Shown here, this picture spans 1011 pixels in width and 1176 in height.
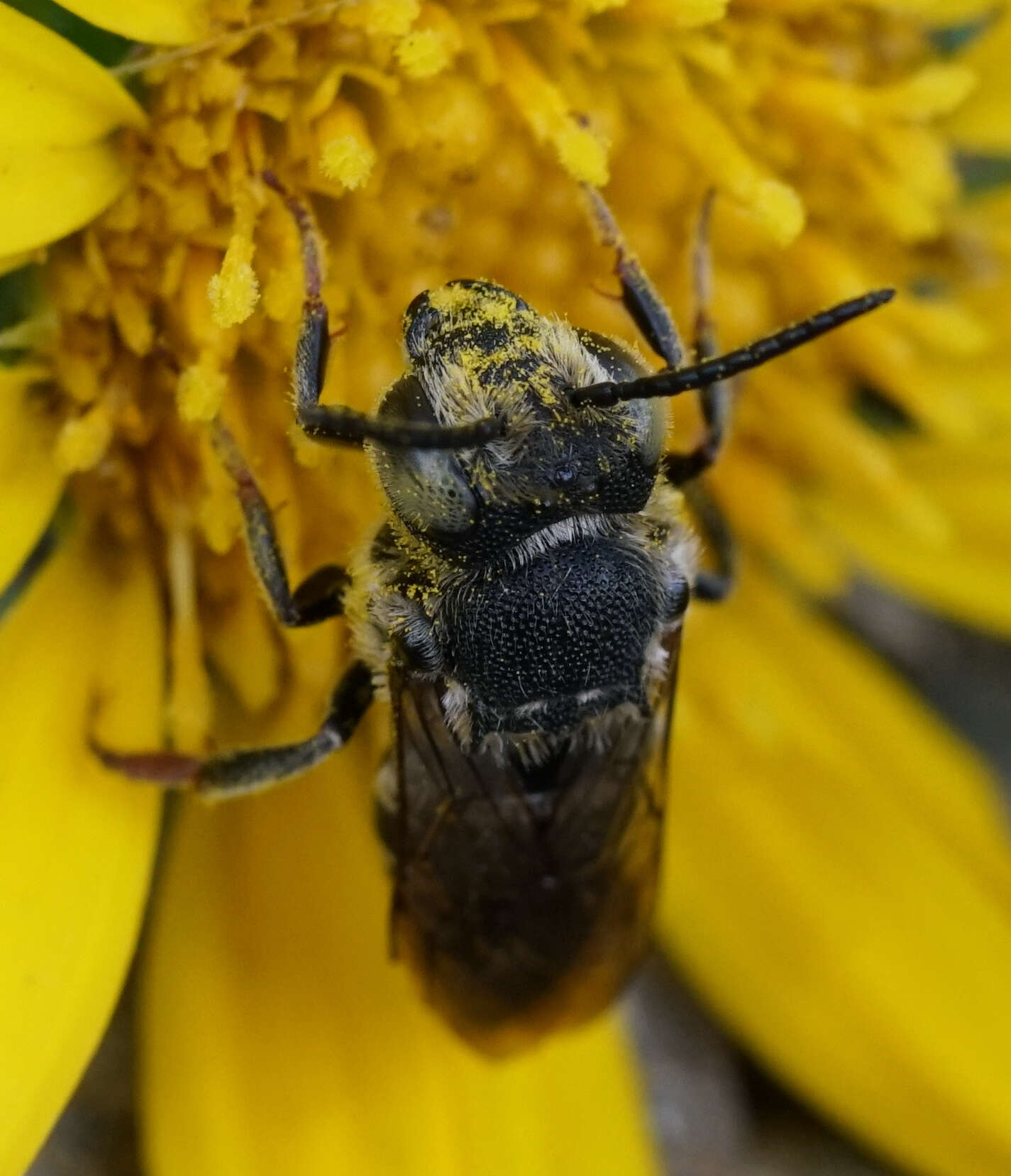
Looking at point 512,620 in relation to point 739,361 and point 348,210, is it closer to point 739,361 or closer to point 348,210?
point 739,361

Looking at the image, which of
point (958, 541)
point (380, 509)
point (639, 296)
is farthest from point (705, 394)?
point (958, 541)

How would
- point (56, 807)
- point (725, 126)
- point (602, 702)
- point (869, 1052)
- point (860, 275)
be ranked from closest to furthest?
point (602, 702)
point (56, 807)
point (725, 126)
point (860, 275)
point (869, 1052)

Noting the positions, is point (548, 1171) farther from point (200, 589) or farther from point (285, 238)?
point (285, 238)

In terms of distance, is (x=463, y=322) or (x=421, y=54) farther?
(x=421, y=54)

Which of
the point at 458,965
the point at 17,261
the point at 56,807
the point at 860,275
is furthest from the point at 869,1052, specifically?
the point at 17,261

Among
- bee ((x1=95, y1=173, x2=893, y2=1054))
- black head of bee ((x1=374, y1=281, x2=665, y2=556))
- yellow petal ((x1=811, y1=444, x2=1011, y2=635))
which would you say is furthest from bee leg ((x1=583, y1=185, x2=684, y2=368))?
yellow petal ((x1=811, y1=444, x2=1011, y2=635))

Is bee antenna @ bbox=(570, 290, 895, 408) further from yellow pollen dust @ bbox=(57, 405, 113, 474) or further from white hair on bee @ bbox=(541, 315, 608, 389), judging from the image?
yellow pollen dust @ bbox=(57, 405, 113, 474)
